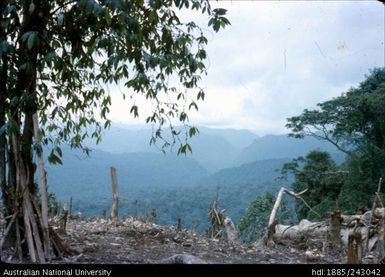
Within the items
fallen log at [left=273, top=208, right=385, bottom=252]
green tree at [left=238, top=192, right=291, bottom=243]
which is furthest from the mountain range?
fallen log at [left=273, top=208, right=385, bottom=252]

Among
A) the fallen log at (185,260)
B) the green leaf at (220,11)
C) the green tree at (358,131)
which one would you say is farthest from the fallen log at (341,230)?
the green tree at (358,131)

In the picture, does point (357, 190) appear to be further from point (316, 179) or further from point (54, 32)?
point (54, 32)

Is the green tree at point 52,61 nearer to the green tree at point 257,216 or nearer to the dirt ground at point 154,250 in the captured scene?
the dirt ground at point 154,250

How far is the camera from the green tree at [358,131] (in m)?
19.1

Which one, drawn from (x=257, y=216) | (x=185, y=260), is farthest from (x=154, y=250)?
(x=257, y=216)

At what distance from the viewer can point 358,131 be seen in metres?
21.7

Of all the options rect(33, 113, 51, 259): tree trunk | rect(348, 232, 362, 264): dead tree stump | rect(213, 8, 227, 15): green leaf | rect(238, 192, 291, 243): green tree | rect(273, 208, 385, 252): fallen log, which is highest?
rect(213, 8, 227, 15): green leaf

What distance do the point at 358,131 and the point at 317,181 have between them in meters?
2.97

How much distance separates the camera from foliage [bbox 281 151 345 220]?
2155cm

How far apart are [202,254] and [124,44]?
3.05m

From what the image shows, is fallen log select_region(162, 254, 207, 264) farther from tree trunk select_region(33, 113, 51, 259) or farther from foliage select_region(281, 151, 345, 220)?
foliage select_region(281, 151, 345, 220)

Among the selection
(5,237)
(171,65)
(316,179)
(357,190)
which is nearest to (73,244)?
(5,237)

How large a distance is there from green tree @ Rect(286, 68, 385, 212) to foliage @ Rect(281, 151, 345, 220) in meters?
0.91
